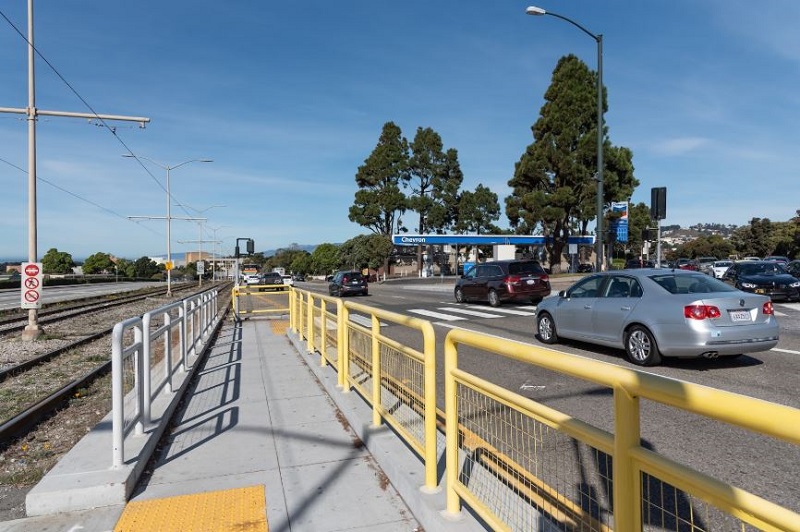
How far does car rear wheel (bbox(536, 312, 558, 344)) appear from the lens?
436 inches

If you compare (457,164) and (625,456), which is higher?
(457,164)

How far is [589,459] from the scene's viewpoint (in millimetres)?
Result: 4246

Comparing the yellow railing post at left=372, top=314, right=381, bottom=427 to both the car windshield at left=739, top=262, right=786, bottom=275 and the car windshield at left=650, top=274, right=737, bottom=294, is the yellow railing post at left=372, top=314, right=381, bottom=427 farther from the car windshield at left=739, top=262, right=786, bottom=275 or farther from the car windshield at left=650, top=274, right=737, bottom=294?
the car windshield at left=739, top=262, right=786, bottom=275

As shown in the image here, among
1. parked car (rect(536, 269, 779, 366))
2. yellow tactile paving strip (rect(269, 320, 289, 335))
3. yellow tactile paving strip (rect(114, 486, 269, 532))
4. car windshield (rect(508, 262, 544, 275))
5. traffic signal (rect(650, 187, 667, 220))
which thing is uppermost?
traffic signal (rect(650, 187, 667, 220))

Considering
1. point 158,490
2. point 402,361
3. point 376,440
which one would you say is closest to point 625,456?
point 402,361

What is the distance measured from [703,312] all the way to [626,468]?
682cm

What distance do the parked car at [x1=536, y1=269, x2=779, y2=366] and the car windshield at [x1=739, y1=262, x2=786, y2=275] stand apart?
48.1 feet

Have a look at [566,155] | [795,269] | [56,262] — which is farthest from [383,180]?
[56,262]

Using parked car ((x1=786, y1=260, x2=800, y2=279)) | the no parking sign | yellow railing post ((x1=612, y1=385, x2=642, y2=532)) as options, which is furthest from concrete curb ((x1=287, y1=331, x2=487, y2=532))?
parked car ((x1=786, y1=260, x2=800, y2=279))

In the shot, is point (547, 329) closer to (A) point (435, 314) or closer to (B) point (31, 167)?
(A) point (435, 314)

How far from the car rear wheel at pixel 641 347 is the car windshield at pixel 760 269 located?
1532 centimetres

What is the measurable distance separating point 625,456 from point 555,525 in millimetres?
965

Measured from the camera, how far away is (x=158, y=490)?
4.33 meters

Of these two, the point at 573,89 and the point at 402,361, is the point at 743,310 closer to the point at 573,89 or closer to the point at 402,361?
the point at 402,361
